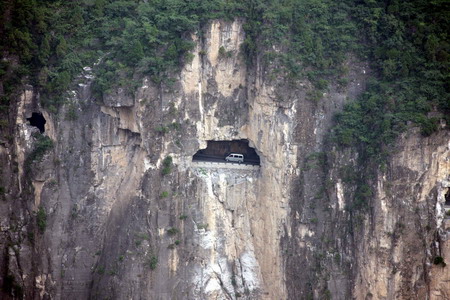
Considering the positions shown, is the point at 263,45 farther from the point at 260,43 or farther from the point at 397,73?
the point at 397,73

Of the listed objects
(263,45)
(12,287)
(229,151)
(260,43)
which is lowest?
(12,287)

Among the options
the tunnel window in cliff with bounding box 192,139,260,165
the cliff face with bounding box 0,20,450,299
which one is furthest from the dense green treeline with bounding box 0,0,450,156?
the tunnel window in cliff with bounding box 192,139,260,165

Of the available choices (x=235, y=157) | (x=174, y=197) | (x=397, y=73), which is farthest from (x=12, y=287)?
(x=397, y=73)

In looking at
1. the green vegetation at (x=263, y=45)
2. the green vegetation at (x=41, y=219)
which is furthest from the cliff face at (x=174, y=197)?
the green vegetation at (x=263, y=45)

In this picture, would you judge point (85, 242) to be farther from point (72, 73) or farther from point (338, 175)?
point (338, 175)

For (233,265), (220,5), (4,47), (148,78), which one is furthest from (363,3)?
(4,47)

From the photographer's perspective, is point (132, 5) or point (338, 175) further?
point (132, 5)
